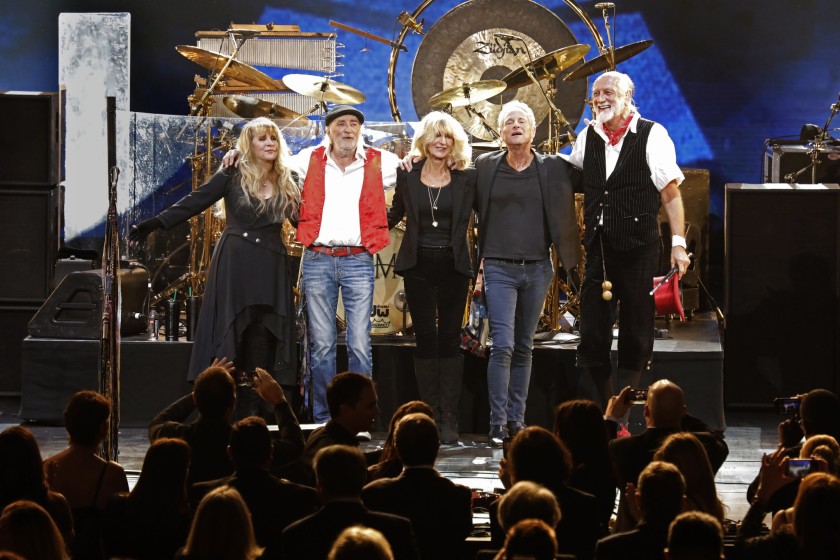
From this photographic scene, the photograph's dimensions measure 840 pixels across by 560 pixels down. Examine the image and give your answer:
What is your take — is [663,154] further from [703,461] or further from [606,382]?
[703,461]

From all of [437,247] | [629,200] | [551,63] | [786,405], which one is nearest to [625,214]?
[629,200]

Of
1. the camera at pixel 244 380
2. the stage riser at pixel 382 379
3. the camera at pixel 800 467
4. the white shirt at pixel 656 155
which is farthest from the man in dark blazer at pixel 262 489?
the stage riser at pixel 382 379

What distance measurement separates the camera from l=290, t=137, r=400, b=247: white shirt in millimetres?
7152

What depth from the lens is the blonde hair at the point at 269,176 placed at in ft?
23.1

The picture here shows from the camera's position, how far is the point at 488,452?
24.0ft

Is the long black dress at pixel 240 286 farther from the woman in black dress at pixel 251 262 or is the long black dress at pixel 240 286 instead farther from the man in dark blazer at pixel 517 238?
the man in dark blazer at pixel 517 238

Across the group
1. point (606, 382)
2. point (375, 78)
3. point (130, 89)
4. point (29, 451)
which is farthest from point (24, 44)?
point (29, 451)

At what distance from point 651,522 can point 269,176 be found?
367 centimetres

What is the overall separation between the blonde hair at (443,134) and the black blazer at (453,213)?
6 centimetres

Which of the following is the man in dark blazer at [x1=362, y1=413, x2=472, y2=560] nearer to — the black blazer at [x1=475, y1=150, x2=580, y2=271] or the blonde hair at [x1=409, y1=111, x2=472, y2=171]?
the black blazer at [x1=475, y1=150, x2=580, y2=271]

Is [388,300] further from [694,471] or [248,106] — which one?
[694,471]

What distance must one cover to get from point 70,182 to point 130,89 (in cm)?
116

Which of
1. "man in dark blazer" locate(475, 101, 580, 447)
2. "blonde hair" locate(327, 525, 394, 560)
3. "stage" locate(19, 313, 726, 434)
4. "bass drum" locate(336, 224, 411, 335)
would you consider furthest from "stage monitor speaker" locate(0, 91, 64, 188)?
"blonde hair" locate(327, 525, 394, 560)

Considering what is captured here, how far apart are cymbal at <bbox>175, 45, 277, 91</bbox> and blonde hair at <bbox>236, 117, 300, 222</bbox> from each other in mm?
2608
